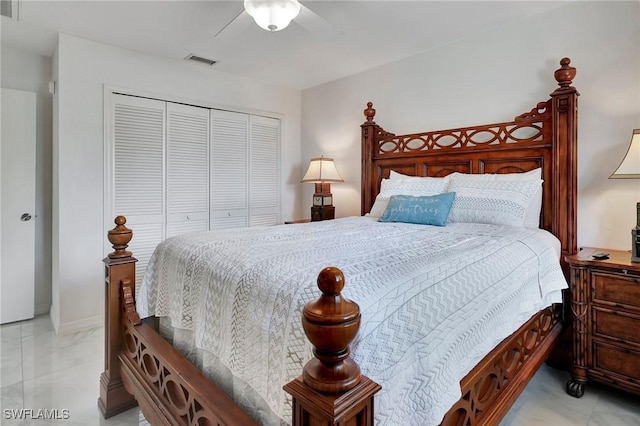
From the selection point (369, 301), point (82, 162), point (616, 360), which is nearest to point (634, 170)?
point (616, 360)

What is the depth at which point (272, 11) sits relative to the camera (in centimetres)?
179

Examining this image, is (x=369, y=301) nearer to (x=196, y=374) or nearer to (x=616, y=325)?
(x=196, y=374)

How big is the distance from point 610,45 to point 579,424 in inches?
90.0

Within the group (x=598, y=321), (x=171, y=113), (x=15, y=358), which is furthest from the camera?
(x=171, y=113)

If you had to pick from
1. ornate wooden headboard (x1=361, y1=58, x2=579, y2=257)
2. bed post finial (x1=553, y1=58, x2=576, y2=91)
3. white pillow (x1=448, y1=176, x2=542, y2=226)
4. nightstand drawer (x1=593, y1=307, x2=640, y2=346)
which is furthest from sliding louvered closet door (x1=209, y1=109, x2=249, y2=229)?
nightstand drawer (x1=593, y1=307, x2=640, y2=346)

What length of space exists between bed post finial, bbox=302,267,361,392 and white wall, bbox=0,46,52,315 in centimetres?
366

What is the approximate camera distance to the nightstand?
5.84ft

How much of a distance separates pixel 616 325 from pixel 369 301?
180 centimetres

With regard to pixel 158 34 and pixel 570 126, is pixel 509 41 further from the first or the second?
pixel 158 34

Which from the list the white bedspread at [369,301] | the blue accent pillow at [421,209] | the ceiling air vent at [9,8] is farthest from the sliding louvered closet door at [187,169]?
the blue accent pillow at [421,209]

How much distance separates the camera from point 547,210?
7.63ft

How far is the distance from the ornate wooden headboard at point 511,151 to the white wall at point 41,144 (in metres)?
3.04

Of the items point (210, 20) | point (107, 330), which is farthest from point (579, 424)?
point (210, 20)

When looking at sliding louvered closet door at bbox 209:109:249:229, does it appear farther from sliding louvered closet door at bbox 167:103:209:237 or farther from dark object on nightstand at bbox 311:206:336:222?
dark object on nightstand at bbox 311:206:336:222
